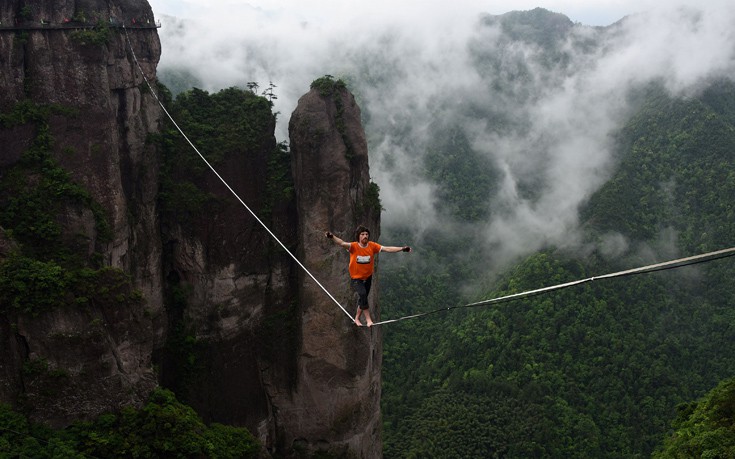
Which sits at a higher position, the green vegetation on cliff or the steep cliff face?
the steep cliff face

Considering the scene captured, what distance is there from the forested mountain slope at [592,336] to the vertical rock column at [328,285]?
14.8 meters

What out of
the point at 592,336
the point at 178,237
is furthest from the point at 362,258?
the point at 592,336

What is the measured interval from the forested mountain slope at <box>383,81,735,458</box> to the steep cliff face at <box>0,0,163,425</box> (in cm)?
2442

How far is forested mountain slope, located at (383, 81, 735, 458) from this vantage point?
145 ft

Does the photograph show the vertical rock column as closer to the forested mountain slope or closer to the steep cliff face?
the steep cliff face

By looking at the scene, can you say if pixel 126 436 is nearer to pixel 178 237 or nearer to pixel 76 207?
pixel 76 207

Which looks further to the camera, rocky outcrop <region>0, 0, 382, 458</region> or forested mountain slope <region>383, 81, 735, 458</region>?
forested mountain slope <region>383, 81, 735, 458</region>

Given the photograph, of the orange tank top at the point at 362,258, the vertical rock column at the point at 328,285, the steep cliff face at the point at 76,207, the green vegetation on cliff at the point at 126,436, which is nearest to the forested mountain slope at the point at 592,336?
the vertical rock column at the point at 328,285

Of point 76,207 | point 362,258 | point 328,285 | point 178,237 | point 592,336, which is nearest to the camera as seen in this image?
point 362,258

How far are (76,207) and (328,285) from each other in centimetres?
957

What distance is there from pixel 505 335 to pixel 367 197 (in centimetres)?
3176

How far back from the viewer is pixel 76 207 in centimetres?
2056

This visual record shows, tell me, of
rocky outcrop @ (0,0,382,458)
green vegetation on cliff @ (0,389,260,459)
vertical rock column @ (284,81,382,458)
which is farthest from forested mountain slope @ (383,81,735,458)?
green vegetation on cliff @ (0,389,260,459)

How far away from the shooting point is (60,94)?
21.4 m
